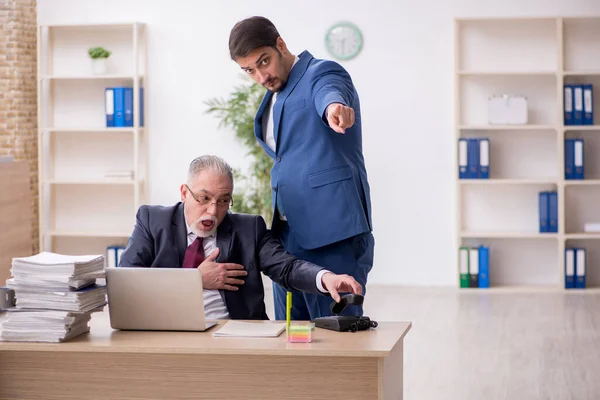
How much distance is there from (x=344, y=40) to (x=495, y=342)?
11.0 ft

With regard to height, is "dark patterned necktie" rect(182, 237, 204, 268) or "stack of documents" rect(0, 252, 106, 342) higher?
"dark patterned necktie" rect(182, 237, 204, 268)

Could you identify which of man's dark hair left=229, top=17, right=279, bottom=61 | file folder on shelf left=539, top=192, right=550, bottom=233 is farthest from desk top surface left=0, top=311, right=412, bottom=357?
file folder on shelf left=539, top=192, right=550, bottom=233

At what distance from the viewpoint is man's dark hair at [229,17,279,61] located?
10.0ft

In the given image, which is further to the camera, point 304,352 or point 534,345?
point 534,345

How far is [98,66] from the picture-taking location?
26.7 ft

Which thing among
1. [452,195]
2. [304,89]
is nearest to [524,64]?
[452,195]

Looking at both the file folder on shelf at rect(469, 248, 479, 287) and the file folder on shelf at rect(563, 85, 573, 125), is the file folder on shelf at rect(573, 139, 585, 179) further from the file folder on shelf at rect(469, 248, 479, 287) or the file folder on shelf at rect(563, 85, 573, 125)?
the file folder on shelf at rect(469, 248, 479, 287)

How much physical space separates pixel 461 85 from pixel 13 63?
13.0ft

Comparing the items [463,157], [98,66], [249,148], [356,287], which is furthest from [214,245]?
[98,66]

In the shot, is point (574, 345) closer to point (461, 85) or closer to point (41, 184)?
point (461, 85)

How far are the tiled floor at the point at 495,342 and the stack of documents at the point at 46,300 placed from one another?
7.58 ft

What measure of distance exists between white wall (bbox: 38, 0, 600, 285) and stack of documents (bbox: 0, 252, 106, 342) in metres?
5.66

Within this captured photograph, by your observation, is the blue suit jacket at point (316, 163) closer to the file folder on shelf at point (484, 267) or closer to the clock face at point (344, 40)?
the file folder on shelf at point (484, 267)

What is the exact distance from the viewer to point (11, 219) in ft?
13.2
